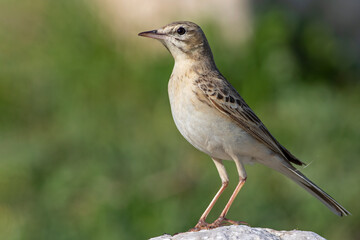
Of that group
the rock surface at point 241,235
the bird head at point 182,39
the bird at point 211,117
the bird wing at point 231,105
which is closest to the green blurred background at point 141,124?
the bird at point 211,117

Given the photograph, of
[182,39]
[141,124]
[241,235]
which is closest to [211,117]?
[182,39]

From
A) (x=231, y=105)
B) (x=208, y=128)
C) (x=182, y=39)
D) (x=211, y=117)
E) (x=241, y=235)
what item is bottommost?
(x=241, y=235)

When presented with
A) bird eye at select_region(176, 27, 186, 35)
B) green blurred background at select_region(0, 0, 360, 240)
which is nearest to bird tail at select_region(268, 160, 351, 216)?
bird eye at select_region(176, 27, 186, 35)

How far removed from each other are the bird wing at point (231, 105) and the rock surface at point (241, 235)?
1221 mm

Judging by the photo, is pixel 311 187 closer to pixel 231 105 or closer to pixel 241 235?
pixel 231 105

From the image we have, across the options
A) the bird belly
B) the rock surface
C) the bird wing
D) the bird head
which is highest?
the bird head

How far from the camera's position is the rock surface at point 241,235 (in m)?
6.24

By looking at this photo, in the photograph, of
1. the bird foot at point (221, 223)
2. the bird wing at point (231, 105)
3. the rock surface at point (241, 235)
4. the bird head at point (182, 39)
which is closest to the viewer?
the rock surface at point (241, 235)

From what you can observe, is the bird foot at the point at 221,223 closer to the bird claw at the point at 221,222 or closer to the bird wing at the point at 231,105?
the bird claw at the point at 221,222

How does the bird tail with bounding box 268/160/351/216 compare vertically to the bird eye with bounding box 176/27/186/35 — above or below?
below

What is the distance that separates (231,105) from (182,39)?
31.9 inches

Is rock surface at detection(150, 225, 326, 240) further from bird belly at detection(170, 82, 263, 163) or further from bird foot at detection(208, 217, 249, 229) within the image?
bird belly at detection(170, 82, 263, 163)

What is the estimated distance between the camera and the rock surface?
624cm

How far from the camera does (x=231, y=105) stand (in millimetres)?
7375
